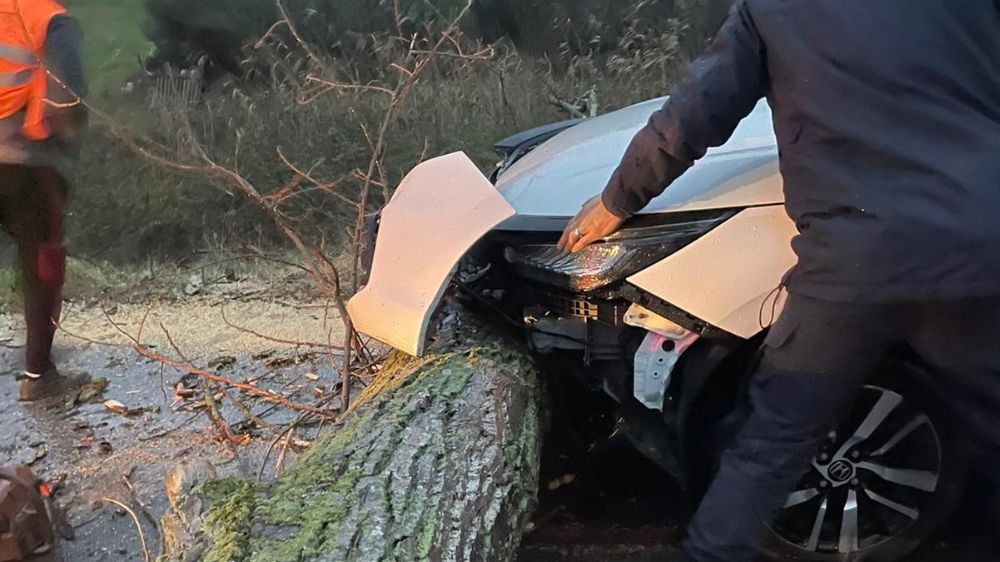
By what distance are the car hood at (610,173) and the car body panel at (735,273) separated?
0.07m

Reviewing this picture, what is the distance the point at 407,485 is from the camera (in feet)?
6.77

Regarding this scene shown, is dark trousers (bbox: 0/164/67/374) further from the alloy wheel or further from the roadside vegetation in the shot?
the alloy wheel

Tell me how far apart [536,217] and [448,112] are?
4.29 meters

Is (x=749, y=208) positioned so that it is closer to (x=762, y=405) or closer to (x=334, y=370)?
(x=762, y=405)

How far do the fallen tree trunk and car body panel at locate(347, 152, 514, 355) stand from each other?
0.50ft

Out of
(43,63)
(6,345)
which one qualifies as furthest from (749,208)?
(6,345)

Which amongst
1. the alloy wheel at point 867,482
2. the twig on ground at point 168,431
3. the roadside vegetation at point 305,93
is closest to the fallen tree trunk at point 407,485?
the alloy wheel at point 867,482

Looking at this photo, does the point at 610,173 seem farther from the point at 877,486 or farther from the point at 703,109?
the point at 877,486

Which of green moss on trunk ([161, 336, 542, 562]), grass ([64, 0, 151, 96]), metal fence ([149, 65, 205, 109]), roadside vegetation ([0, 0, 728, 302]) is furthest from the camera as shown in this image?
metal fence ([149, 65, 205, 109])

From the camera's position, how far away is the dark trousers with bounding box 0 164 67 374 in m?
4.09

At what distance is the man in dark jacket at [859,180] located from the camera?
6.31 feet

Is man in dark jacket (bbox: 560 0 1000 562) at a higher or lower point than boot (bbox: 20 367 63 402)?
higher

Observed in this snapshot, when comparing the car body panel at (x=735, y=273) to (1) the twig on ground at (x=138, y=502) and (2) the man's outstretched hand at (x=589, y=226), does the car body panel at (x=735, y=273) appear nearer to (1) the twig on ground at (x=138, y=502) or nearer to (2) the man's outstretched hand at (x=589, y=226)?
(2) the man's outstretched hand at (x=589, y=226)

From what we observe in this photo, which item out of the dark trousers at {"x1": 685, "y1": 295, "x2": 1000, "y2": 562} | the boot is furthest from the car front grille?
the boot
